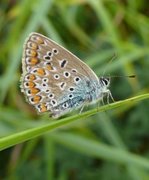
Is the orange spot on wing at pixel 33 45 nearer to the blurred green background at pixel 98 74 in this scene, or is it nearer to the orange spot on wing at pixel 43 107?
the orange spot on wing at pixel 43 107

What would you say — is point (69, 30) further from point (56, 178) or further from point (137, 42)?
point (56, 178)

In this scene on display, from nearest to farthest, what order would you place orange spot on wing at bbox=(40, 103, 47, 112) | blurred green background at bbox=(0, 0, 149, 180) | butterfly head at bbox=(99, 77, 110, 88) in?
1. orange spot on wing at bbox=(40, 103, 47, 112)
2. butterfly head at bbox=(99, 77, 110, 88)
3. blurred green background at bbox=(0, 0, 149, 180)

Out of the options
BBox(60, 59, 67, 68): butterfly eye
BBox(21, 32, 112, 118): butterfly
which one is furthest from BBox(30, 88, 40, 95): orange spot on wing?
BBox(60, 59, 67, 68): butterfly eye

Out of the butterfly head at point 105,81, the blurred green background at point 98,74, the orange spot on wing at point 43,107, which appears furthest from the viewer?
the blurred green background at point 98,74

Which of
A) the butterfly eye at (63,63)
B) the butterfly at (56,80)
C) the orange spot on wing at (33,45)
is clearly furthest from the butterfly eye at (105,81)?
the orange spot on wing at (33,45)

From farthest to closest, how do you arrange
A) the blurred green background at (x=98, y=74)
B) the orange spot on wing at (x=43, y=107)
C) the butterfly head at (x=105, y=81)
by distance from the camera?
the blurred green background at (x=98, y=74) → the butterfly head at (x=105, y=81) → the orange spot on wing at (x=43, y=107)

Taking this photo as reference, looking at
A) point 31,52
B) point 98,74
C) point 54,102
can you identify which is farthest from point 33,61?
point 98,74

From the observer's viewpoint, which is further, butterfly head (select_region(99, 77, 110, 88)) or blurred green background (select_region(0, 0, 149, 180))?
blurred green background (select_region(0, 0, 149, 180))

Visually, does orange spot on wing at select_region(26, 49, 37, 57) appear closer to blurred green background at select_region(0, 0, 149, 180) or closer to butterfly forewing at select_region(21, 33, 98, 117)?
butterfly forewing at select_region(21, 33, 98, 117)
